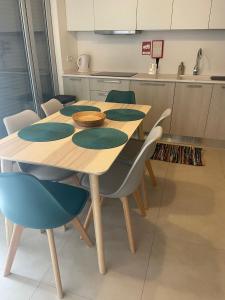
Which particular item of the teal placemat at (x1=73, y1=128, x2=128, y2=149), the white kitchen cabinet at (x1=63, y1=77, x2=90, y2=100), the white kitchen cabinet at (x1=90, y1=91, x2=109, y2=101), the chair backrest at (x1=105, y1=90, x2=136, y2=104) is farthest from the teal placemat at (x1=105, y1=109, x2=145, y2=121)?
the white kitchen cabinet at (x1=63, y1=77, x2=90, y2=100)

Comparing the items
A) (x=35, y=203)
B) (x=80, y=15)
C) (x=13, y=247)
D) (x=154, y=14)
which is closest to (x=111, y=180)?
(x=35, y=203)

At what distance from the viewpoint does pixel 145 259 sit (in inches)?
62.0

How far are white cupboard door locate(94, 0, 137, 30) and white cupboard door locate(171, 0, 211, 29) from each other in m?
0.53

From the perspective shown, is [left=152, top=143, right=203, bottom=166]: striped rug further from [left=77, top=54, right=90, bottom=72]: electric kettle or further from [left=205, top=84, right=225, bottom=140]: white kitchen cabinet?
[left=77, top=54, right=90, bottom=72]: electric kettle

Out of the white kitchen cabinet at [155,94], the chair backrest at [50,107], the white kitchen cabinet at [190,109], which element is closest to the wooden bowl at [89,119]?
the chair backrest at [50,107]

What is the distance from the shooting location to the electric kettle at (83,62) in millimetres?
3557

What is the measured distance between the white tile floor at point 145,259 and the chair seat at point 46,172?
0.44m

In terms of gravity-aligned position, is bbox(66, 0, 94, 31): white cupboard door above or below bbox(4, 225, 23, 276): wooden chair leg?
above

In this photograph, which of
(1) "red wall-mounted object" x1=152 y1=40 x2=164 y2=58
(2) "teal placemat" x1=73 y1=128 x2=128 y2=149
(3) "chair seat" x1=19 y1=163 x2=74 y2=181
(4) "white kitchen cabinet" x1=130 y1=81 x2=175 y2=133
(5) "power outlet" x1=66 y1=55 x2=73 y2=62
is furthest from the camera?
(5) "power outlet" x1=66 y1=55 x2=73 y2=62

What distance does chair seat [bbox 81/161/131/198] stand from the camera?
146cm

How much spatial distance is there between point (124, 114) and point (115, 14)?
185cm

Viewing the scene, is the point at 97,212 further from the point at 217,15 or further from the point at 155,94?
the point at 217,15

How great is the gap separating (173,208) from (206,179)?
664 mm

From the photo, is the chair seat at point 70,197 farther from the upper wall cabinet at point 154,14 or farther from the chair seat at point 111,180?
the upper wall cabinet at point 154,14
